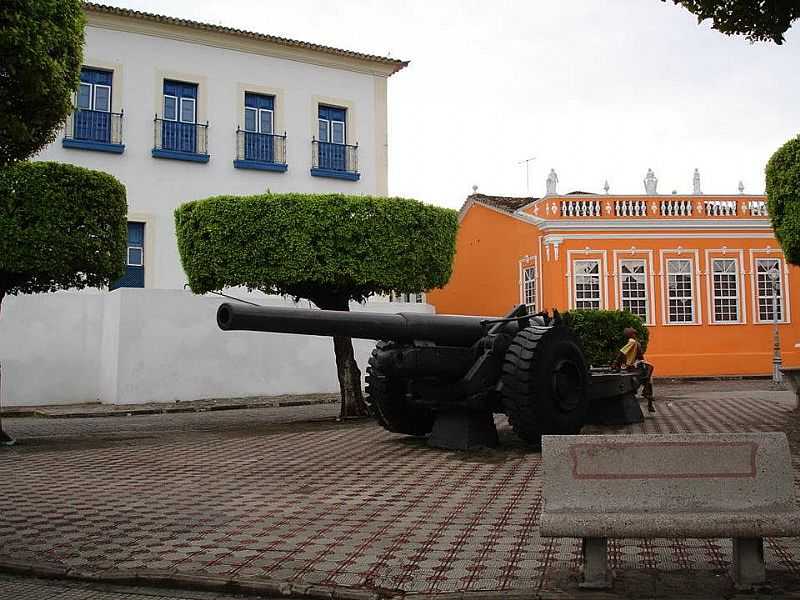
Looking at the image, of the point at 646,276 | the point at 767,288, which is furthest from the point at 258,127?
the point at 767,288

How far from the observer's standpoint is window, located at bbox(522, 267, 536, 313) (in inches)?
1029

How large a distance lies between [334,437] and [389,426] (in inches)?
59.9

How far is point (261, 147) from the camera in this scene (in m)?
22.5

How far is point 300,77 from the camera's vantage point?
76.2 ft

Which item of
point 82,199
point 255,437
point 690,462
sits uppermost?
point 82,199

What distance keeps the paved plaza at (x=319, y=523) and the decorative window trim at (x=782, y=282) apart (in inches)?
615

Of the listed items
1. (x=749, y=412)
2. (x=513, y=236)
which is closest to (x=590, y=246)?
(x=513, y=236)

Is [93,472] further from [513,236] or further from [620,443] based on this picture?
[513,236]

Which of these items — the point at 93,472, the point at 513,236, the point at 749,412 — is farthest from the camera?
the point at 513,236

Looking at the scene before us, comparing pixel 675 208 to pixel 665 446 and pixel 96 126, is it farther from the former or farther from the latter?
pixel 665 446

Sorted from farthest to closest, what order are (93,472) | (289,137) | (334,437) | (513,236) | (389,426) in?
(513,236) < (289,137) < (334,437) < (389,426) < (93,472)

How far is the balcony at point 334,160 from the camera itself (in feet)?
75.7

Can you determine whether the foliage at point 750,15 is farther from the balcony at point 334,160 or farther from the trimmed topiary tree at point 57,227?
the balcony at point 334,160

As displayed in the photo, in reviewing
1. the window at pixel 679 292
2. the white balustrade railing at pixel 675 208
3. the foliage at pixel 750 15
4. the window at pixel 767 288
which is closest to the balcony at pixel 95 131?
the white balustrade railing at pixel 675 208
